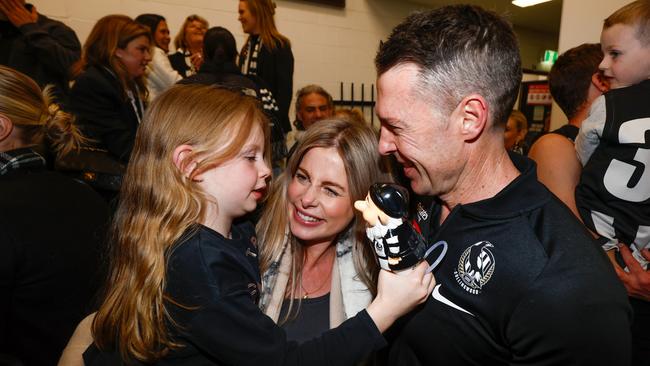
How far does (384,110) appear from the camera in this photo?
114cm

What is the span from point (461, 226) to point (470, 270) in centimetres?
12

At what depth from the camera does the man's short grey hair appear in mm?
1043

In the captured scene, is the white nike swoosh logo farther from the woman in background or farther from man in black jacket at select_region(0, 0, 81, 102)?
the woman in background

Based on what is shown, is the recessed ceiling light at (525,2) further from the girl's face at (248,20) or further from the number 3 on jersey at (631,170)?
the number 3 on jersey at (631,170)

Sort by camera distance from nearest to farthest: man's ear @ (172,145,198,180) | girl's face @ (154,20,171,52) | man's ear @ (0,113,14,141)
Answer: man's ear @ (172,145,198,180) → man's ear @ (0,113,14,141) → girl's face @ (154,20,171,52)

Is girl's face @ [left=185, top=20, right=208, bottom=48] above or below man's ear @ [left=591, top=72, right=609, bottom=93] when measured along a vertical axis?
above

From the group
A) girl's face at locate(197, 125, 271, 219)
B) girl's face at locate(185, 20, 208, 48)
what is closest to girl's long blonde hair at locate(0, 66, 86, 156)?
girl's face at locate(197, 125, 271, 219)

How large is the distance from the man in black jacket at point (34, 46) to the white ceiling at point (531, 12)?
481 cm

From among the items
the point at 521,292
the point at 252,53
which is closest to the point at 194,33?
the point at 252,53

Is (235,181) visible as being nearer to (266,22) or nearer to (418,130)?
(418,130)

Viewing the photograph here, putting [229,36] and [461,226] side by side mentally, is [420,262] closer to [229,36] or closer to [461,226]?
[461,226]

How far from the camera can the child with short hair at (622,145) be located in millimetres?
1595

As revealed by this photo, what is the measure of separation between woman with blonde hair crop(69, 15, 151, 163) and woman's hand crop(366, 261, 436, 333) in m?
2.01

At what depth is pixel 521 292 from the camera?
0.94m
